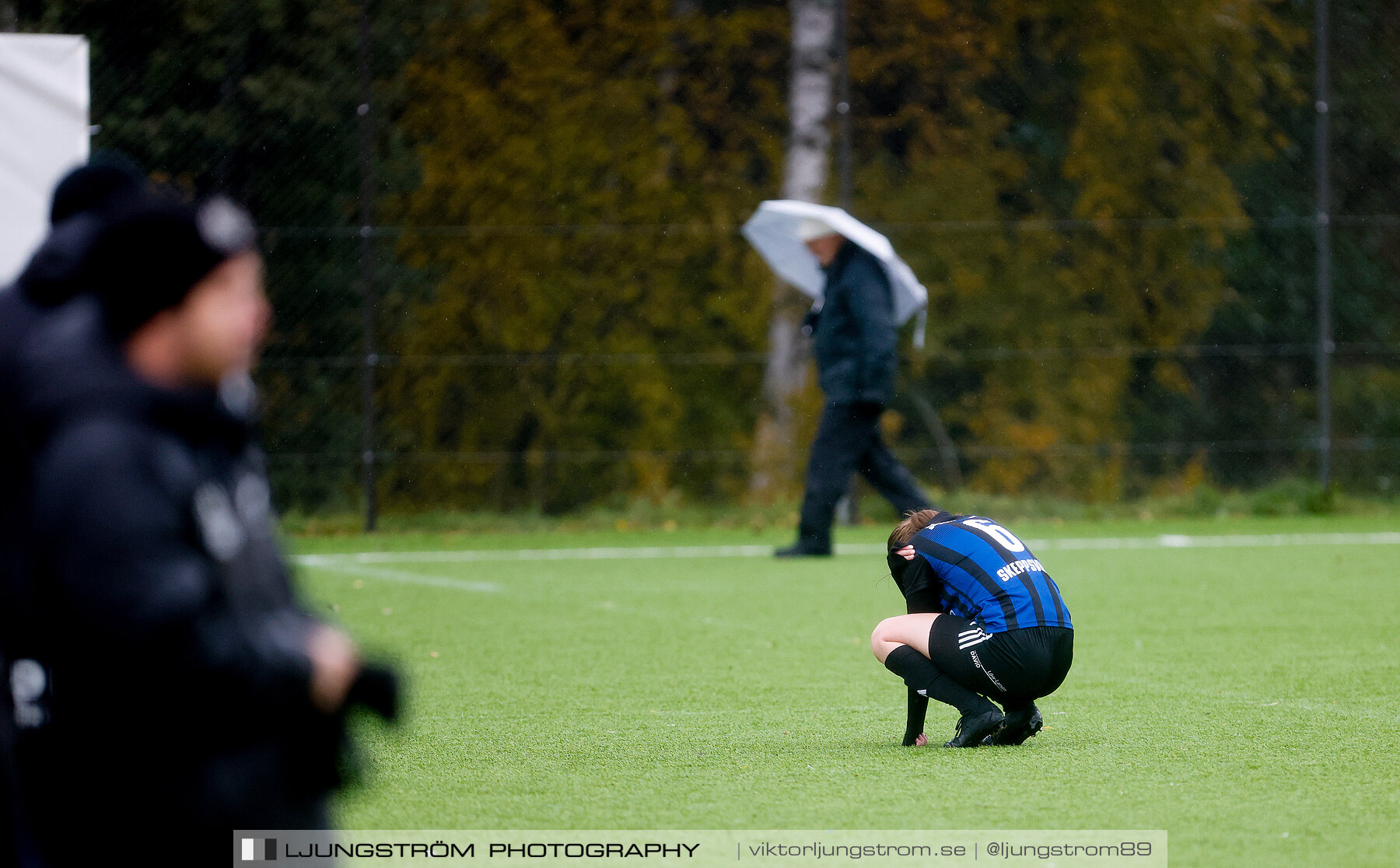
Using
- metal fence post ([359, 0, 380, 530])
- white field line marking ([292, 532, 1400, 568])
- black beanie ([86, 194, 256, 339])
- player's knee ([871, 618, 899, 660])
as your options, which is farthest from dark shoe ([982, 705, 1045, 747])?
metal fence post ([359, 0, 380, 530])

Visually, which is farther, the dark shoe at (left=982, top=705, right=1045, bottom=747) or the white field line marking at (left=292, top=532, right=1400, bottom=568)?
the white field line marking at (left=292, top=532, right=1400, bottom=568)

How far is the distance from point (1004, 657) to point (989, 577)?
0.24m

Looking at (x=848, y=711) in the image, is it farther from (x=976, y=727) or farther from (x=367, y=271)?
(x=367, y=271)

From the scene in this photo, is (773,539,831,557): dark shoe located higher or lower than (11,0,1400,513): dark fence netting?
lower

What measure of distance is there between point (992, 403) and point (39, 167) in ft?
24.4

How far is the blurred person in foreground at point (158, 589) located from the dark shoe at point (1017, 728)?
9.80ft

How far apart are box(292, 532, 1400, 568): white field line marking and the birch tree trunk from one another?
1390mm

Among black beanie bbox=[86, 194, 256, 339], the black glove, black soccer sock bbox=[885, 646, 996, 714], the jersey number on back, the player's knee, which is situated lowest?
black soccer sock bbox=[885, 646, 996, 714]

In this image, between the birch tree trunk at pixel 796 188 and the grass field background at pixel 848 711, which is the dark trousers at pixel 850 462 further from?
the birch tree trunk at pixel 796 188

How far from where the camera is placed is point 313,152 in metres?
13.0

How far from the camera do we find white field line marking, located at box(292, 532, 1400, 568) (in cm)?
1124

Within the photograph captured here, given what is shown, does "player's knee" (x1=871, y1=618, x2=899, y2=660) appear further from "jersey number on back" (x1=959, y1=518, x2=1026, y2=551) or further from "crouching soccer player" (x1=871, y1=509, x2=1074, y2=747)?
"jersey number on back" (x1=959, y1=518, x2=1026, y2=551)

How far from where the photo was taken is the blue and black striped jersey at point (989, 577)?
184 inches

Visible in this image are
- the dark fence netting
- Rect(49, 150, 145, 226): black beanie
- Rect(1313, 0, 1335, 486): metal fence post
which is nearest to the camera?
Rect(49, 150, 145, 226): black beanie
